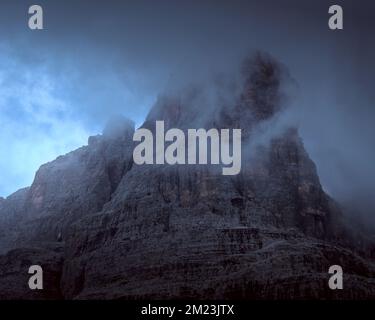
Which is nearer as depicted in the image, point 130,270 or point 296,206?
point 130,270

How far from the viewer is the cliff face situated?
68438 millimetres

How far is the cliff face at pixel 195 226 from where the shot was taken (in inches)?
2694

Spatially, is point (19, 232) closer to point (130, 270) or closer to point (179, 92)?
point (179, 92)

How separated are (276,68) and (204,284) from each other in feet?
129

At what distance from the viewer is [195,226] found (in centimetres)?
7881

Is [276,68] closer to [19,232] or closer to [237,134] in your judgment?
[237,134]

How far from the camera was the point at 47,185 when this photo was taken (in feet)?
372

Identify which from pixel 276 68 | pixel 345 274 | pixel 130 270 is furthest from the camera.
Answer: pixel 276 68
